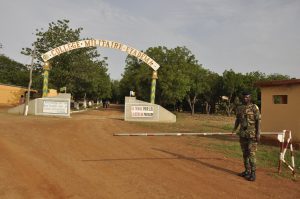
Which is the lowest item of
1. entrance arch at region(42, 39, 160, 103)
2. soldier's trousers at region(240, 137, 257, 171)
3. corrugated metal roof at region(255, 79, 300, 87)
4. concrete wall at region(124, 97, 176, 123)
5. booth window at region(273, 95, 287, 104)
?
soldier's trousers at region(240, 137, 257, 171)

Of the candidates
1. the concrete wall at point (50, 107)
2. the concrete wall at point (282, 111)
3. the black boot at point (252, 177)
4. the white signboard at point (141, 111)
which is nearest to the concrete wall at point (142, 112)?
the white signboard at point (141, 111)

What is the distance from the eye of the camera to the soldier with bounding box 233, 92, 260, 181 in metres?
8.43

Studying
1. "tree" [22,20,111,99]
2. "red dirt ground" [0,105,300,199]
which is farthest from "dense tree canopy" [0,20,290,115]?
"red dirt ground" [0,105,300,199]

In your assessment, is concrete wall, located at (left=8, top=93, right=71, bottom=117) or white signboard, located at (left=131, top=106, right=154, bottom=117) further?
white signboard, located at (left=131, top=106, right=154, bottom=117)

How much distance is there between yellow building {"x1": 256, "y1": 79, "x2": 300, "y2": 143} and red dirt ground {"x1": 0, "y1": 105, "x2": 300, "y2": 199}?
16.9 feet

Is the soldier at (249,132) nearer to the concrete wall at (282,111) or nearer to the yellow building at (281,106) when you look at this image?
the yellow building at (281,106)

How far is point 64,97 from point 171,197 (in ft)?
73.2

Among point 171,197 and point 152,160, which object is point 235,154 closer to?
point 152,160

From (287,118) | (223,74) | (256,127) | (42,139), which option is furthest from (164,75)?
(256,127)

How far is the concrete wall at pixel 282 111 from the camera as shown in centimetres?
1520

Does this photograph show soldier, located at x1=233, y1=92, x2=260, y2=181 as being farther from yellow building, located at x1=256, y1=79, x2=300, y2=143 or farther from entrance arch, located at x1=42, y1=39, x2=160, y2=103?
entrance arch, located at x1=42, y1=39, x2=160, y2=103

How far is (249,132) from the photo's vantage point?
8.49 metres

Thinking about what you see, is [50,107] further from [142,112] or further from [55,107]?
[142,112]

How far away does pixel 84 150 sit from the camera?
11188mm
